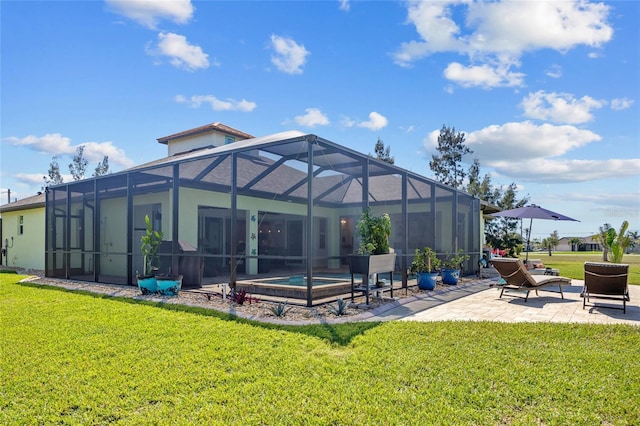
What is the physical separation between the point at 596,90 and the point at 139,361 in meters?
12.5

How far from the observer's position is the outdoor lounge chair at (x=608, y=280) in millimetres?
6684

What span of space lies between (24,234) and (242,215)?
38.3 feet

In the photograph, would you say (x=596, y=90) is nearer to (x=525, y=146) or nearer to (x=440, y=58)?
(x=440, y=58)

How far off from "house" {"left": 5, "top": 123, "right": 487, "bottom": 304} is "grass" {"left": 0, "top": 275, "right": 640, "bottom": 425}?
4.29m

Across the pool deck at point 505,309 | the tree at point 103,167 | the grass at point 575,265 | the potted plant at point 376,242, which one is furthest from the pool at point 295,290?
the tree at point 103,167

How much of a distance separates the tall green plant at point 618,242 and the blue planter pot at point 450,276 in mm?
3503

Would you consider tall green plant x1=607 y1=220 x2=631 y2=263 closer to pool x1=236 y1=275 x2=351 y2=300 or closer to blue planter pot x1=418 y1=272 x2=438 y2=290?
blue planter pot x1=418 y1=272 x2=438 y2=290

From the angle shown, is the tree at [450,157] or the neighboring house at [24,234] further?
the tree at [450,157]

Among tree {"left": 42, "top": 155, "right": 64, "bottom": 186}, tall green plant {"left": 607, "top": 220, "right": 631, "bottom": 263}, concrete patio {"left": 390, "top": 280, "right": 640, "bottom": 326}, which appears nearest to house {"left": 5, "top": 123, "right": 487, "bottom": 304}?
concrete patio {"left": 390, "top": 280, "right": 640, "bottom": 326}

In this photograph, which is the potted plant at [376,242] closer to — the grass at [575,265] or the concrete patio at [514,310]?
the concrete patio at [514,310]

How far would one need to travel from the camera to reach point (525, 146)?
1848cm

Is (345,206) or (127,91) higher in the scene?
(127,91)

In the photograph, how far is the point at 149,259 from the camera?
920 centimetres

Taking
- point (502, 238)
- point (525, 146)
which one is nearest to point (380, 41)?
point (525, 146)
